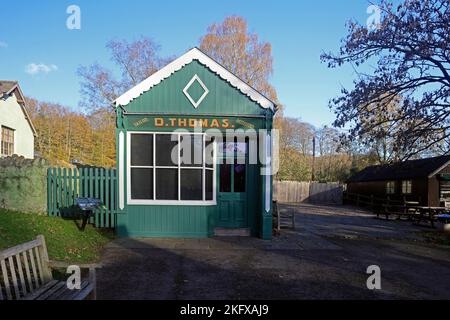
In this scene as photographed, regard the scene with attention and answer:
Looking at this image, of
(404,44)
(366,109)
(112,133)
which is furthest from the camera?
(112,133)

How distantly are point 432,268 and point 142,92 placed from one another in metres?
8.50

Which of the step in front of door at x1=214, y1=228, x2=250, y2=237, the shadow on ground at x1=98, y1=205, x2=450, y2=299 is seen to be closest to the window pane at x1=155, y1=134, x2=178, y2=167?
the shadow on ground at x1=98, y1=205, x2=450, y2=299

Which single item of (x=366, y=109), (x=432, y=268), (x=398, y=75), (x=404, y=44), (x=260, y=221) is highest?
(x=404, y=44)

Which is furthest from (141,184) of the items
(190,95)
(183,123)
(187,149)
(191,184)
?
(190,95)

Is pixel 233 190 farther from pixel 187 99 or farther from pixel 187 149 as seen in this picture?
pixel 187 99

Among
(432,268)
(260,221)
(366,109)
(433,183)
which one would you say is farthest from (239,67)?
(432,268)

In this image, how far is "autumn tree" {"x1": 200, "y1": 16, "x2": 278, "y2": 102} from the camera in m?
29.1

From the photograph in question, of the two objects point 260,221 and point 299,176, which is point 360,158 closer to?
point 299,176

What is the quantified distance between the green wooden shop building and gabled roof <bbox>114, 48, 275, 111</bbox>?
0.03 meters

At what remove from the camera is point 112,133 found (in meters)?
34.9

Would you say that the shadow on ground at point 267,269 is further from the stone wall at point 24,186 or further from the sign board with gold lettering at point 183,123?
the sign board with gold lettering at point 183,123

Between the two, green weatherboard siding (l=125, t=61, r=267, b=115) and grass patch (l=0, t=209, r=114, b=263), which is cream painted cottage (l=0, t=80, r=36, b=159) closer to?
grass patch (l=0, t=209, r=114, b=263)

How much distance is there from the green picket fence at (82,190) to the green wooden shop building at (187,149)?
0.42 meters

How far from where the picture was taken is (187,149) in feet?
31.8
